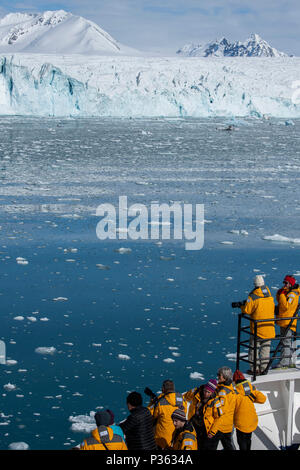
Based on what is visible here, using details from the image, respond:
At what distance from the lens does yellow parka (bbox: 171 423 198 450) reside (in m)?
4.54

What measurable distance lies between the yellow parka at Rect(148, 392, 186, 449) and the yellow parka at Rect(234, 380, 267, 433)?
474mm

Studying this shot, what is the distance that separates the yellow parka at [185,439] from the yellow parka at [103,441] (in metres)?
0.53

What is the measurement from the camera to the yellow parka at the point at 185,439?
14.9 ft

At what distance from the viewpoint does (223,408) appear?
5012mm

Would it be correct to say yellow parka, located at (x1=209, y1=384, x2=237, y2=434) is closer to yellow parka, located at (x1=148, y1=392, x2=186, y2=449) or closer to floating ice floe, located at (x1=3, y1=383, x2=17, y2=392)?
yellow parka, located at (x1=148, y1=392, x2=186, y2=449)

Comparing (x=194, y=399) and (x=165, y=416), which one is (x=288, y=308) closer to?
(x=194, y=399)

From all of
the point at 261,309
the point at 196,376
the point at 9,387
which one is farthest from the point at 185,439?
the point at 9,387

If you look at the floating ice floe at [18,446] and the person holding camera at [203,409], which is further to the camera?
the floating ice floe at [18,446]

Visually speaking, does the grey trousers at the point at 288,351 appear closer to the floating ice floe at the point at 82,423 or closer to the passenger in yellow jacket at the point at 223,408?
the passenger in yellow jacket at the point at 223,408

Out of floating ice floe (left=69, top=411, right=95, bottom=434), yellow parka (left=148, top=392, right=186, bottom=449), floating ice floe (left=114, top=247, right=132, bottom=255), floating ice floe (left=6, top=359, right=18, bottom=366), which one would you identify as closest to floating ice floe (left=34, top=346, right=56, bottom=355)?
floating ice floe (left=6, top=359, right=18, bottom=366)

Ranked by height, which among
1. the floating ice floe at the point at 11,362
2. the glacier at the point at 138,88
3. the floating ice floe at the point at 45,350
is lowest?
the floating ice floe at the point at 11,362

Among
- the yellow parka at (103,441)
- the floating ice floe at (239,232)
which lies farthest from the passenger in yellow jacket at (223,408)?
the floating ice floe at (239,232)
